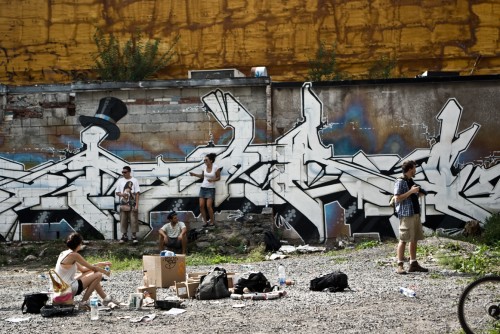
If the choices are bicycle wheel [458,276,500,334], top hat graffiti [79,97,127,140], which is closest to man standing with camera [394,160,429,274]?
bicycle wheel [458,276,500,334]

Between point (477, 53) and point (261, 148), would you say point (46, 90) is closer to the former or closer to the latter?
point (261, 148)

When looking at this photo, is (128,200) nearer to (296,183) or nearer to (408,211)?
(296,183)

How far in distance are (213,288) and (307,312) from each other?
1.78m

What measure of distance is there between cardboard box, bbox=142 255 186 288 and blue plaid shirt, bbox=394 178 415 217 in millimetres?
3569

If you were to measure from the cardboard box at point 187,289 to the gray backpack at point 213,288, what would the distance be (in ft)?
0.31

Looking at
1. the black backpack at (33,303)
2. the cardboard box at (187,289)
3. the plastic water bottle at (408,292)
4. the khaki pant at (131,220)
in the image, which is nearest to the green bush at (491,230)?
the plastic water bottle at (408,292)

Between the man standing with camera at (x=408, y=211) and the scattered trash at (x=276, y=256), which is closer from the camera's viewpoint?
the man standing with camera at (x=408, y=211)

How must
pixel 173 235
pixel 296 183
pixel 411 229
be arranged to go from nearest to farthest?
pixel 411 229
pixel 173 235
pixel 296 183

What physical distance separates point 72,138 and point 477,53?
1325 centimetres

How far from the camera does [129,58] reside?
25.6m

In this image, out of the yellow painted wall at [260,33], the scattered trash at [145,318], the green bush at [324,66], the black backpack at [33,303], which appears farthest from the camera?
the yellow painted wall at [260,33]

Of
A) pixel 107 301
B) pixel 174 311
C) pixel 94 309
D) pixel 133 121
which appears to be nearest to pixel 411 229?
pixel 174 311

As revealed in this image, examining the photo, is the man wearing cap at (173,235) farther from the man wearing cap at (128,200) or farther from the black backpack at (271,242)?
the black backpack at (271,242)

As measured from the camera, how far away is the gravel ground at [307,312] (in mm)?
9617
